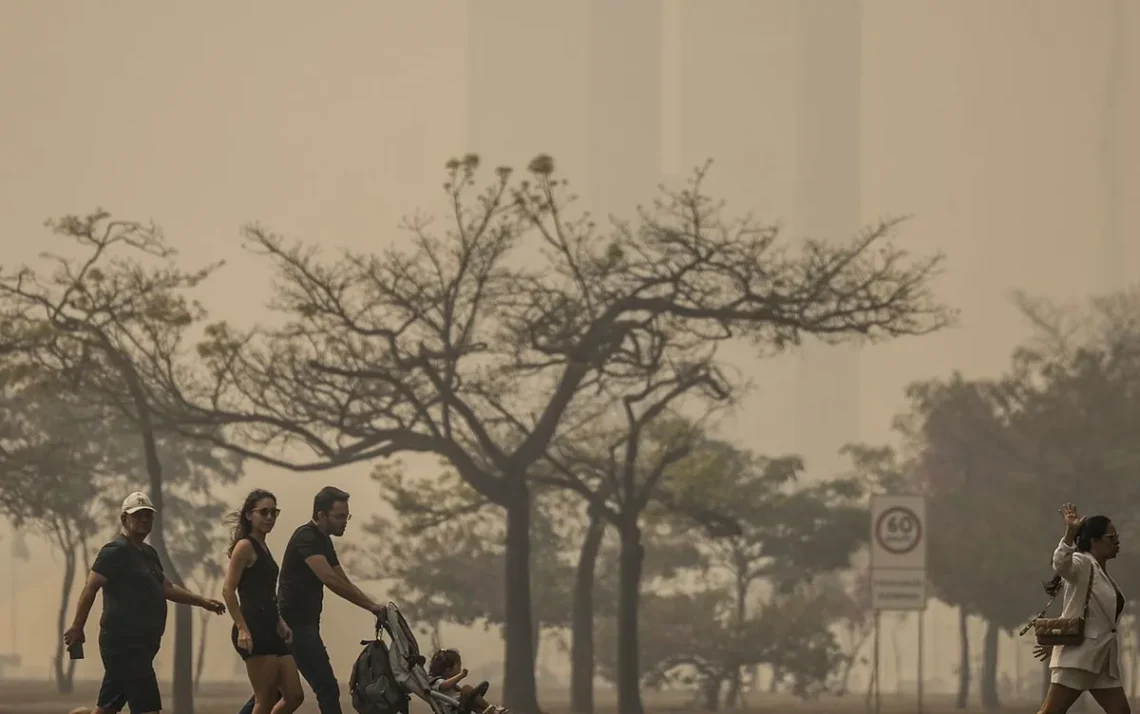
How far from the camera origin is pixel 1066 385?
6369 centimetres

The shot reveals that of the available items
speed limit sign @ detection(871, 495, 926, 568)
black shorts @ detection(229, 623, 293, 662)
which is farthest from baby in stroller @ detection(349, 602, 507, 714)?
speed limit sign @ detection(871, 495, 926, 568)

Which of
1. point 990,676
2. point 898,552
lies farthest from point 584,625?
point 898,552

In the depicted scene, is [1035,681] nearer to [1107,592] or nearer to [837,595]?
[837,595]

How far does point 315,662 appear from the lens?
15.6 metres

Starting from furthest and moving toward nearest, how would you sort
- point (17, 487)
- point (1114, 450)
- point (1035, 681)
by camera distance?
point (1035, 681) < point (1114, 450) < point (17, 487)

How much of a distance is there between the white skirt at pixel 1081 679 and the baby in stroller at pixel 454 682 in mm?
3566

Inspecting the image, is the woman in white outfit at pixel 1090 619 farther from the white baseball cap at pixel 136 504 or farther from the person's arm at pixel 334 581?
the white baseball cap at pixel 136 504

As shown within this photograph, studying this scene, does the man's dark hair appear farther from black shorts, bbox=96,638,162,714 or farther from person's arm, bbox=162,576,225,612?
black shorts, bbox=96,638,162,714

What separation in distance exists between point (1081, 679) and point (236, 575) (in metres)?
5.59

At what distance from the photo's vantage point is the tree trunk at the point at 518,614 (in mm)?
44156

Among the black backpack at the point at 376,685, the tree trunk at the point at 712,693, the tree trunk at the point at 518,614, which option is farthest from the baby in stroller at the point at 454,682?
the tree trunk at the point at 712,693

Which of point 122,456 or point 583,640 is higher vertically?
point 122,456

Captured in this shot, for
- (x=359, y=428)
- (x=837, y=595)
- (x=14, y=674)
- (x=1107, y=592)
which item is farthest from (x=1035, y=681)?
(x=1107, y=592)

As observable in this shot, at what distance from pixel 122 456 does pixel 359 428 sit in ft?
73.9
